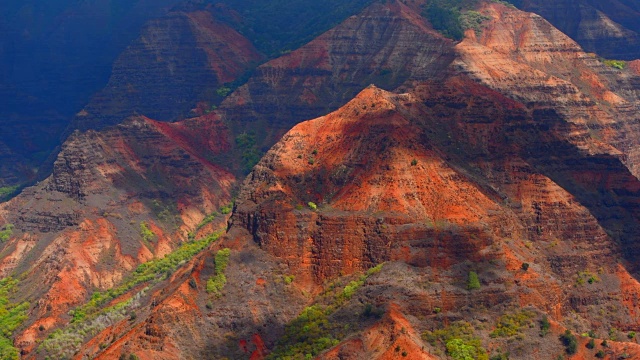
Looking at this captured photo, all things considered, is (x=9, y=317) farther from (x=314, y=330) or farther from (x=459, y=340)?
(x=459, y=340)

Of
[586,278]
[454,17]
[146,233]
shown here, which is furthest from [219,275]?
[454,17]

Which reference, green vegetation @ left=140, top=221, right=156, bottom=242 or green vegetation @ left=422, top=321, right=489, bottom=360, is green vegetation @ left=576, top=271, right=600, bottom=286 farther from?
green vegetation @ left=140, top=221, right=156, bottom=242

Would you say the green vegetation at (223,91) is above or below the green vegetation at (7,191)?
above

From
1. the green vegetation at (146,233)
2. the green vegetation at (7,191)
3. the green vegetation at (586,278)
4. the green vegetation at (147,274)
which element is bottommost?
the green vegetation at (7,191)

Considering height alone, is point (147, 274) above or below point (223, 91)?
above

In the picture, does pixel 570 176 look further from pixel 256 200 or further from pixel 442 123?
pixel 256 200

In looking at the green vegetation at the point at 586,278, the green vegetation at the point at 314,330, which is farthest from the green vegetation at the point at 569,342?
the green vegetation at the point at 314,330

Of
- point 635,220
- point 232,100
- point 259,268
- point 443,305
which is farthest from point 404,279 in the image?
point 232,100

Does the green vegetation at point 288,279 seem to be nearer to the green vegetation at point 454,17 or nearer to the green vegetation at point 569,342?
the green vegetation at point 569,342
